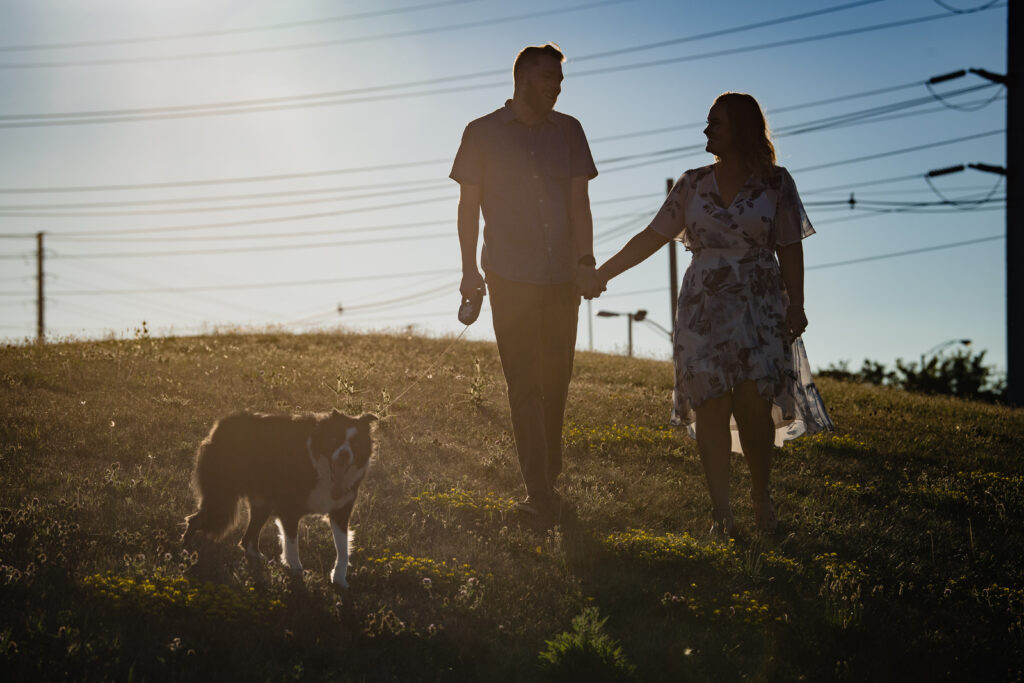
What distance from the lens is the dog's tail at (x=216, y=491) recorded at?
5.23 metres

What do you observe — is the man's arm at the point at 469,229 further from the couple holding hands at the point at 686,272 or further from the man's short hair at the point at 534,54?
the man's short hair at the point at 534,54

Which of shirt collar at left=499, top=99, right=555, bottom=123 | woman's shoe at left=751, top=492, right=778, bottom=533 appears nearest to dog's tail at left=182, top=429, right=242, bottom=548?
shirt collar at left=499, top=99, right=555, bottom=123

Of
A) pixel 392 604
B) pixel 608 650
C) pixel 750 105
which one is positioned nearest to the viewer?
pixel 608 650

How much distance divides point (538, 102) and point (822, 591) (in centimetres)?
393

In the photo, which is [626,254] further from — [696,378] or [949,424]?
[949,424]

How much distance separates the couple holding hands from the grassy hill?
759 millimetres

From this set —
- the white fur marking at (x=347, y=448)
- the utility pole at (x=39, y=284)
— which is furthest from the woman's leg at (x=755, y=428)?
the utility pole at (x=39, y=284)

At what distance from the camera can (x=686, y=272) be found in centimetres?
633

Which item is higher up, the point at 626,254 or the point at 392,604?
the point at 626,254

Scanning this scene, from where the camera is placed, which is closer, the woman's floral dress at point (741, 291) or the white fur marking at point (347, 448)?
the white fur marking at point (347, 448)

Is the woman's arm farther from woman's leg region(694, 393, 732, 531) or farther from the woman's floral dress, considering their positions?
woman's leg region(694, 393, 732, 531)

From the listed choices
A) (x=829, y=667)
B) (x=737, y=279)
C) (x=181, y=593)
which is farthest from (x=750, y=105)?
(x=181, y=593)

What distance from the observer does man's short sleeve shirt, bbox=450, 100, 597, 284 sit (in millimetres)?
6441

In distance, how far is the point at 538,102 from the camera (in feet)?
20.9
